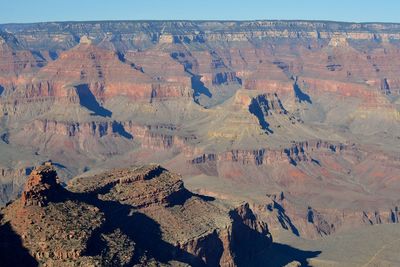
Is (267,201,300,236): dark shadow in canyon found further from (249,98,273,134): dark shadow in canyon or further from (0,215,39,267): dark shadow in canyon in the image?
(0,215,39,267): dark shadow in canyon

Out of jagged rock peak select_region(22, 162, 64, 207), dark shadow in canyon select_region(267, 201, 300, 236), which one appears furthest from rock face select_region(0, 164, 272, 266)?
dark shadow in canyon select_region(267, 201, 300, 236)

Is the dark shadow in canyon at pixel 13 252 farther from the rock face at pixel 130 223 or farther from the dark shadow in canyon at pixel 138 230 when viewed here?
the dark shadow in canyon at pixel 138 230

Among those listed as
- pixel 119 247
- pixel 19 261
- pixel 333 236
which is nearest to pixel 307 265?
pixel 333 236

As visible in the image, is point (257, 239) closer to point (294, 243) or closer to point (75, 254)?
point (294, 243)

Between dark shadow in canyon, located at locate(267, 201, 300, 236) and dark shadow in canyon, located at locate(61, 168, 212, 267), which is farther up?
dark shadow in canyon, located at locate(61, 168, 212, 267)

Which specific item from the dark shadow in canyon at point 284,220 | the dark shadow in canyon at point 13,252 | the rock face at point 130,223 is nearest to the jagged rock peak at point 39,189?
the rock face at point 130,223

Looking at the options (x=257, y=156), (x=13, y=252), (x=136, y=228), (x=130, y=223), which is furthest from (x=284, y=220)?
(x=13, y=252)
